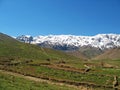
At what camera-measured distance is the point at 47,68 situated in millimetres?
107875

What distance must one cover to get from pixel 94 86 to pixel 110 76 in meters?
12.9

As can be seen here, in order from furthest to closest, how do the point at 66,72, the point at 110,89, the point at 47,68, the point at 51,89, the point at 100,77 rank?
the point at 47,68, the point at 66,72, the point at 100,77, the point at 110,89, the point at 51,89

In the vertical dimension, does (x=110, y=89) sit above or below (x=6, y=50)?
below

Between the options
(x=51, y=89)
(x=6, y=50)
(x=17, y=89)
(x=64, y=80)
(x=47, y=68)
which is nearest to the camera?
(x=17, y=89)

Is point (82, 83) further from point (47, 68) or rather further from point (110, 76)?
point (47, 68)

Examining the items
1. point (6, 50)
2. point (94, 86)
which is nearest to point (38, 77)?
point (94, 86)

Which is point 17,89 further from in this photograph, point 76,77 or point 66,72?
point 66,72

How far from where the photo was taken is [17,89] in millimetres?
47938

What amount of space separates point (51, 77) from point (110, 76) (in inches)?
721

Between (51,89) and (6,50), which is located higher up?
(6,50)

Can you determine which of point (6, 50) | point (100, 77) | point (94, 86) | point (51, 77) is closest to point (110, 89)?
point (94, 86)

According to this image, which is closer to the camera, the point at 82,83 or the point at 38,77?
the point at 82,83

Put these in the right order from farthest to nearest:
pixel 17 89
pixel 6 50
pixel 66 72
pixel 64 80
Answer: pixel 6 50 < pixel 66 72 < pixel 64 80 < pixel 17 89

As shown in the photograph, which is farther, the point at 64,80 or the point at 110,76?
the point at 110,76
